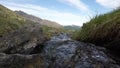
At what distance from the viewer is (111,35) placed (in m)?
16.0

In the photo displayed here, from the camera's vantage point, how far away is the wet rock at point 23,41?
19562 mm

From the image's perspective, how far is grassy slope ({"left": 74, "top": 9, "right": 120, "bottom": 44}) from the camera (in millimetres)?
15852

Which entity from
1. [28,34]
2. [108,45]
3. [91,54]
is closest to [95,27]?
[108,45]

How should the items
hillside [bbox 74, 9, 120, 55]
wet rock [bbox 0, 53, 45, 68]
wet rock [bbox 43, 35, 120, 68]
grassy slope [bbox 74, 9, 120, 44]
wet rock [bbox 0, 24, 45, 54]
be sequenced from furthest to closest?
wet rock [bbox 0, 24, 45, 54] < grassy slope [bbox 74, 9, 120, 44] < hillside [bbox 74, 9, 120, 55] < wet rock [bbox 43, 35, 120, 68] < wet rock [bbox 0, 53, 45, 68]

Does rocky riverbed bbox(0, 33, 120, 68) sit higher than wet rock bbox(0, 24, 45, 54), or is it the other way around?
wet rock bbox(0, 24, 45, 54)

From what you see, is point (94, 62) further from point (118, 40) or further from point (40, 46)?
point (40, 46)

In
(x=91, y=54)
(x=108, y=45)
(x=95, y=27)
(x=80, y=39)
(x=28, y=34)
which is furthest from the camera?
(x=28, y=34)

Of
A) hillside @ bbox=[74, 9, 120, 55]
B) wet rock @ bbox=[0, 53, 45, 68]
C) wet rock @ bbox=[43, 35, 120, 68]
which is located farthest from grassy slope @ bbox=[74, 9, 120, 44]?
wet rock @ bbox=[0, 53, 45, 68]

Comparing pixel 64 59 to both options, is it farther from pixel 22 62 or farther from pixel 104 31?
pixel 104 31

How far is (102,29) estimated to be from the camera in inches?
665

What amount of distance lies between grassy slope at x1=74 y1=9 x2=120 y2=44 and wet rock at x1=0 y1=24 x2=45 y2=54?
3572mm

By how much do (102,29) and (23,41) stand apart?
681 centimetres

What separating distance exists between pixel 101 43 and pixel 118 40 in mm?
2073

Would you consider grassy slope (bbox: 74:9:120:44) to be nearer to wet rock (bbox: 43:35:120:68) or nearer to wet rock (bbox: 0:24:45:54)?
wet rock (bbox: 43:35:120:68)
